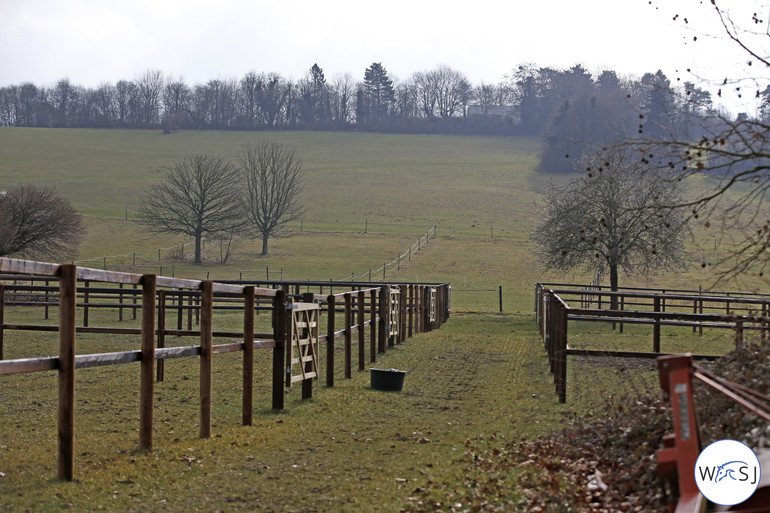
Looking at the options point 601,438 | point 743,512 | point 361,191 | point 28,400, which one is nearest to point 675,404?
point 743,512

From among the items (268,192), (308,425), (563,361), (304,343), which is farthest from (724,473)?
(268,192)

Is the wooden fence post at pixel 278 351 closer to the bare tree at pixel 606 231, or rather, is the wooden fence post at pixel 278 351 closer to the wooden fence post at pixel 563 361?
the wooden fence post at pixel 563 361

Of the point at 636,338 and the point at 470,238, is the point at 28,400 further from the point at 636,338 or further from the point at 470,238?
the point at 470,238

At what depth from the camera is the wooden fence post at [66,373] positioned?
5.52 metres

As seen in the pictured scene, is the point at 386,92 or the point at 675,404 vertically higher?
the point at 386,92

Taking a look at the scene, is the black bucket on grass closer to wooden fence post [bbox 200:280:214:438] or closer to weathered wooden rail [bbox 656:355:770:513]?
wooden fence post [bbox 200:280:214:438]

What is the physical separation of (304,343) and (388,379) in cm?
160

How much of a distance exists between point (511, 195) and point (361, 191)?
15630 millimetres

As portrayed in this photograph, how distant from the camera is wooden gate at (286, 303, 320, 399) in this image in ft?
31.8

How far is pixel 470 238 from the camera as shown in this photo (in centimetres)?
6406

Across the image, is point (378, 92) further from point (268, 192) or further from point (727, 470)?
point (727, 470)

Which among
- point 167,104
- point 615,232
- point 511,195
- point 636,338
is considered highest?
point 167,104

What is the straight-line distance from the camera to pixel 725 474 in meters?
4.08

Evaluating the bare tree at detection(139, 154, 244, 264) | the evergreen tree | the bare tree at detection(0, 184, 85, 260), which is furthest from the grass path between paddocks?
the evergreen tree
